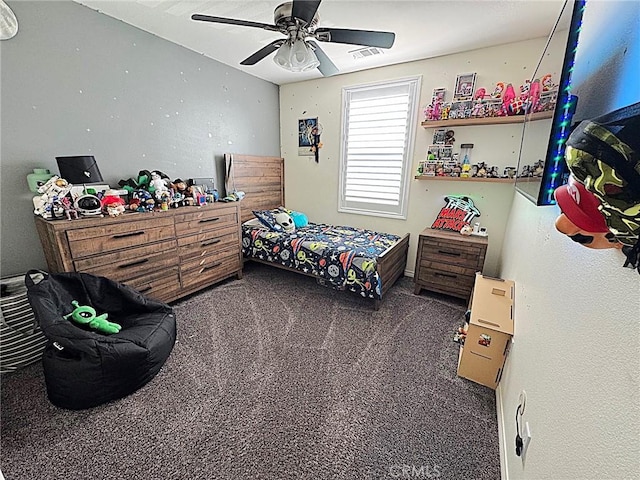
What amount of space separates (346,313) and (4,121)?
9.48 feet

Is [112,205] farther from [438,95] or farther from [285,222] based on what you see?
[438,95]

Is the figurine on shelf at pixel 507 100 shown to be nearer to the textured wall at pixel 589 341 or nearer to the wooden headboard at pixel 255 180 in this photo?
the textured wall at pixel 589 341

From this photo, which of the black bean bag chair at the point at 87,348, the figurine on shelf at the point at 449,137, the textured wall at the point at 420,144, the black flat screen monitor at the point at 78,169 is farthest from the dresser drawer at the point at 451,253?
the black flat screen monitor at the point at 78,169

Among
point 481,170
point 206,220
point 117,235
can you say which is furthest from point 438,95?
point 117,235

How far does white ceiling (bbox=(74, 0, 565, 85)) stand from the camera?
194 centimetres

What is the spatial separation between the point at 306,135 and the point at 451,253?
2452 millimetres

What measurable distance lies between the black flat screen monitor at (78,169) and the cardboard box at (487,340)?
9.32 feet

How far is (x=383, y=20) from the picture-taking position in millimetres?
2135

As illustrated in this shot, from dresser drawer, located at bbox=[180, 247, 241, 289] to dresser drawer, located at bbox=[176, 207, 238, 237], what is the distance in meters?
0.29

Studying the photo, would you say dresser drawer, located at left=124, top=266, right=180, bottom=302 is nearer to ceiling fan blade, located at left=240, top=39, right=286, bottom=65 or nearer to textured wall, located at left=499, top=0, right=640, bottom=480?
ceiling fan blade, located at left=240, top=39, right=286, bottom=65

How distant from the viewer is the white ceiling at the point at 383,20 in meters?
1.94

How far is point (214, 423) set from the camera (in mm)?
1460

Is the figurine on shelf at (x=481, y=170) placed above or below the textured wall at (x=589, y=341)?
above

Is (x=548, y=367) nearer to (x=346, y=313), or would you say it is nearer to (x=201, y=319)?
(x=346, y=313)
